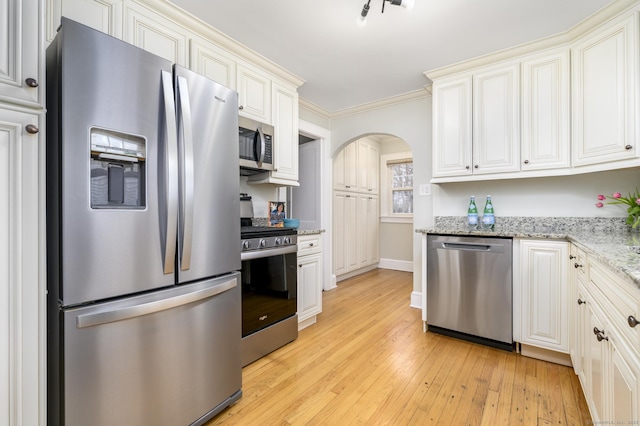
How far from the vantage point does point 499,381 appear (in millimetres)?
1854

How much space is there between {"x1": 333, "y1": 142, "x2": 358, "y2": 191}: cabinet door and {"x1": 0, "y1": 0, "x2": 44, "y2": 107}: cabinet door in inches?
137

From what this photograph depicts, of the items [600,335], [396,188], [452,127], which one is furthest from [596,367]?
[396,188]

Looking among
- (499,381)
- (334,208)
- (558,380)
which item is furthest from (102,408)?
(334,208)

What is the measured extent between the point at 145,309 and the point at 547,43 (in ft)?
10.7

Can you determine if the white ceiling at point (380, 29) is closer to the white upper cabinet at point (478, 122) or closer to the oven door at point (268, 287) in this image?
the white upper cabinet at point (478, 122)

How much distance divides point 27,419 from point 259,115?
7.43 ft

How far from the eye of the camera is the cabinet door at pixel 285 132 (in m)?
2.71

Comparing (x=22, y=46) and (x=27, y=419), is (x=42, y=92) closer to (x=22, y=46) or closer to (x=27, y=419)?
(x=22, y=46)

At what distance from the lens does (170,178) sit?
1.30 metres

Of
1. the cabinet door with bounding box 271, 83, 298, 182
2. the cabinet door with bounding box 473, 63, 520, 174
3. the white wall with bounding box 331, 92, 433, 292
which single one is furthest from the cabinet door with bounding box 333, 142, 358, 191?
the cabinet door with bounding box 473, 63, 520, 174

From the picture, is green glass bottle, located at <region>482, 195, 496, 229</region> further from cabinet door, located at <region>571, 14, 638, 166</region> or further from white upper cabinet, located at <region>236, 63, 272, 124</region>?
white upper cabinet, located at <region>236, 63, 272, 124</region>

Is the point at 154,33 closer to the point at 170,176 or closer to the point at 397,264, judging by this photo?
the point at 170,176

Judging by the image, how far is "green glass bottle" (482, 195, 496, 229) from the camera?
2.64 m

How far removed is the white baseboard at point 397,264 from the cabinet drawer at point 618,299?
3.83 m
